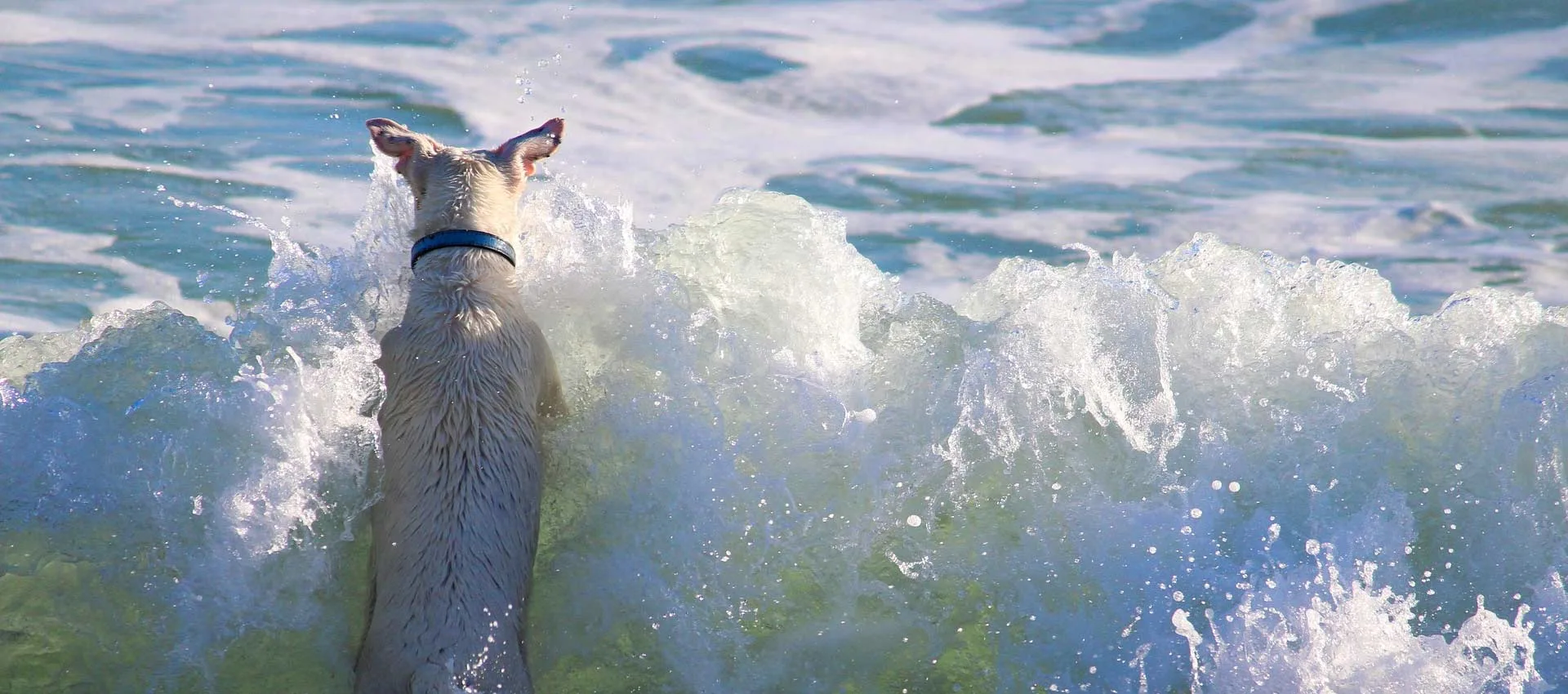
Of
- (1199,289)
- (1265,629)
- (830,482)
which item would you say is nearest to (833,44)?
(1199,289)

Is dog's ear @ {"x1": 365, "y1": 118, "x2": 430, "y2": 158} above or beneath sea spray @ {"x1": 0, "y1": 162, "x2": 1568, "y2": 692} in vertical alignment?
above

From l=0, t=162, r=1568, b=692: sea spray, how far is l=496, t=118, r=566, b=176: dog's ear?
0.52ft

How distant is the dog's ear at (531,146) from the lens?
5449 mm

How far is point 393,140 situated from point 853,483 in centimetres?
233

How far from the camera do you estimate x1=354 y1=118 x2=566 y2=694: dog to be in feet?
11.9

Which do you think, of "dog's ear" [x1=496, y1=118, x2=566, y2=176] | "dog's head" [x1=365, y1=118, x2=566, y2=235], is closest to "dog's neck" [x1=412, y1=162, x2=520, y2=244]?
"dog's head" [x1=365, y1=118, x2=566, y2=235]

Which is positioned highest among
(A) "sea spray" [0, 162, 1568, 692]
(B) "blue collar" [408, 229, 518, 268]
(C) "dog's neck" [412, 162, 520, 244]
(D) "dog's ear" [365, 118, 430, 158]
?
(D) "dog's ear" [365, 118, 430, 158]

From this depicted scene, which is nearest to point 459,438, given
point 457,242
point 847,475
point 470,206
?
point 457,242

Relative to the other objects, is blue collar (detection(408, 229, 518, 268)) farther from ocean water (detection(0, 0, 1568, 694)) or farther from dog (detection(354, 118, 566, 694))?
ocean water (detection(0, 0, 1568, 694))

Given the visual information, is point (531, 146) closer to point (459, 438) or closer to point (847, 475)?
point (459, 438)

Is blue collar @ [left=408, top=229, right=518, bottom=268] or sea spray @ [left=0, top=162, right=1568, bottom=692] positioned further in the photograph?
blue collar @ [left=408, top=229, right=518, bottom=268]

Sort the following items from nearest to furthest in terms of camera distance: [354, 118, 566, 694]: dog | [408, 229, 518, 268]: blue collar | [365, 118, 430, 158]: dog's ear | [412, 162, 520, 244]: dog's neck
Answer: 1. [354, 118, 566, 694]: dog
2. [408, 229, 518, 268]: blue collar
3. [412, 162, 520, 244]: dog's neck
4. [365, 118, 430, 158]: dog's ear

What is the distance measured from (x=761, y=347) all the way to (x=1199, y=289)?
1.86 meters

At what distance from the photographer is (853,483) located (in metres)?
4.79
